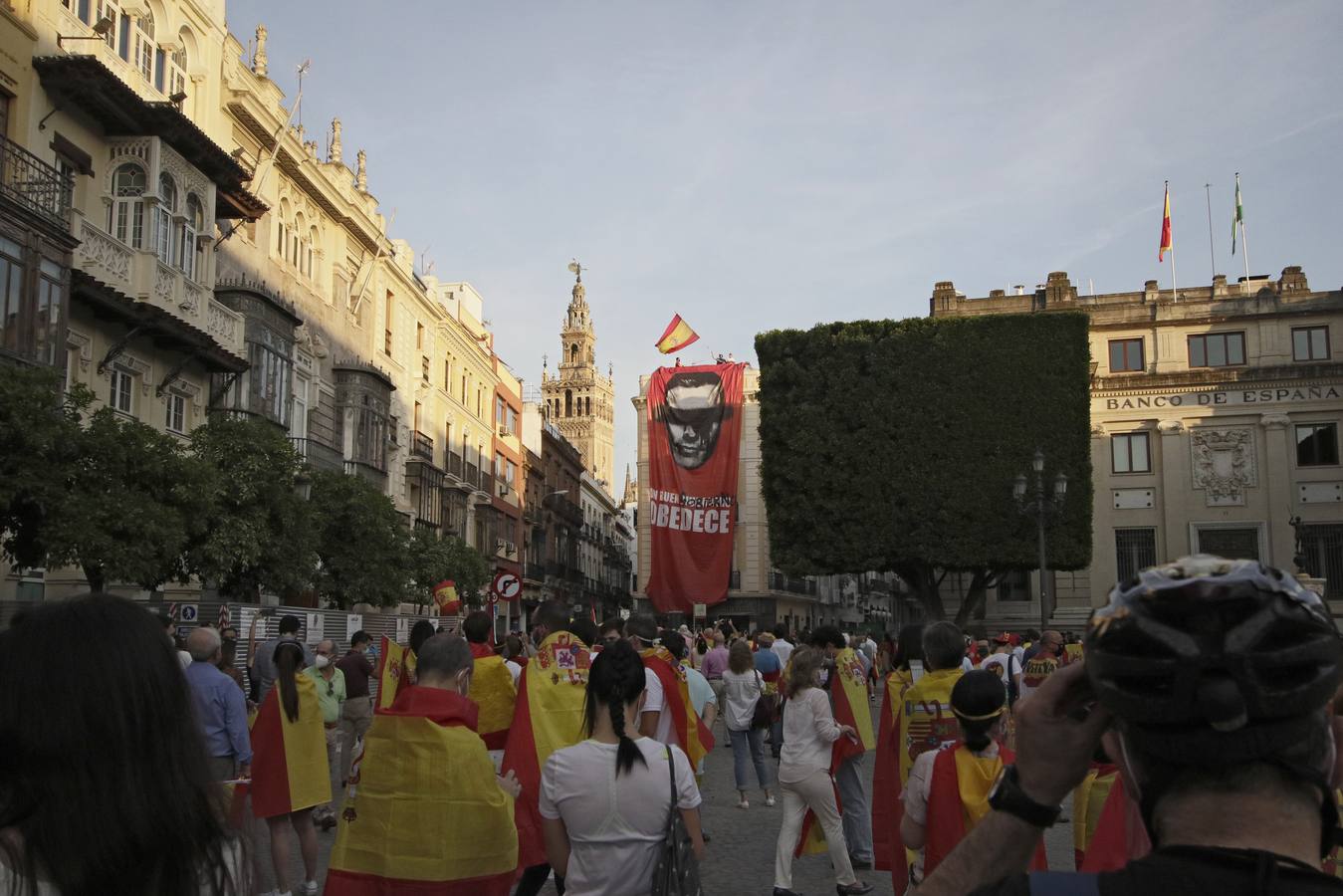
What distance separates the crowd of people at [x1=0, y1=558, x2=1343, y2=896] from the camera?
165cm

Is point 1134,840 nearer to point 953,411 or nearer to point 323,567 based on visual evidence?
point 323,567

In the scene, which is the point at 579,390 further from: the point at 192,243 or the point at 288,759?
the point at 288,759

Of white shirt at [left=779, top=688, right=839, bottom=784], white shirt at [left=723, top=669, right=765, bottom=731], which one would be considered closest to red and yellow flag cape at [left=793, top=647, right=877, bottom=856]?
white shirt at [left=779, top=688, right=839, bottom=784]

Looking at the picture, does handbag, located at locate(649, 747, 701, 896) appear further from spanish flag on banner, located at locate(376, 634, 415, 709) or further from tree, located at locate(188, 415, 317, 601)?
tree, located at locate(188, 415, 317, 601)

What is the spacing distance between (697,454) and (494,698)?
107ft

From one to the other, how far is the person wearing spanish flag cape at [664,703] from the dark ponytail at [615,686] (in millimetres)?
1620

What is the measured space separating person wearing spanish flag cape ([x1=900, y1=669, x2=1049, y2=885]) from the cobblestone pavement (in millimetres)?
4445

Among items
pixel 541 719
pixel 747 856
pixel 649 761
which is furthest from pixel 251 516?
pixel 649 761

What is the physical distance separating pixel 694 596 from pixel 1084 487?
13576mm

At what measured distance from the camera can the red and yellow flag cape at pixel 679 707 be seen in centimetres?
902

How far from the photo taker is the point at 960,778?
16.8 ft

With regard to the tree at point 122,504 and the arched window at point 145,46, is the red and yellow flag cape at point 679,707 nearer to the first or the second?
the tree at point 122,504

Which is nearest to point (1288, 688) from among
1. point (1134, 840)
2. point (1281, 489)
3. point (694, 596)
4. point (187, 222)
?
point (1134, 840)

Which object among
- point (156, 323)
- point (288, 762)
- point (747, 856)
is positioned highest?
point (156, 323)
